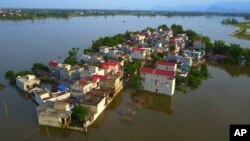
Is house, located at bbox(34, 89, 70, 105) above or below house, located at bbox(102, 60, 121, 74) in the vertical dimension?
below

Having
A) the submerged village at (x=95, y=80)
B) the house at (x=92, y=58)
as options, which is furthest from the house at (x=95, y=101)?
the house at (x=92, y=58)

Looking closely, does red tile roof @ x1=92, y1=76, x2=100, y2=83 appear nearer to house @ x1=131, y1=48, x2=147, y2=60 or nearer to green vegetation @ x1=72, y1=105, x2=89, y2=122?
green vegetation @ x1=72, y1=105, x2=89, y2=122

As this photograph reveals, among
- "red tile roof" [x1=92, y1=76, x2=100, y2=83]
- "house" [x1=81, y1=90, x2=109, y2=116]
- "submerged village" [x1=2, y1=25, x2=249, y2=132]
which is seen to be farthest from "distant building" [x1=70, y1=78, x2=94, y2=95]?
"red tile roof" [x1=92, y1=76, x2=100, y2=83]

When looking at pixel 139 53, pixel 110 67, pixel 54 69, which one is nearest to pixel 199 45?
pixel 139 53

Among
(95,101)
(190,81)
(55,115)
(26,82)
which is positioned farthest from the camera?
(190,81)

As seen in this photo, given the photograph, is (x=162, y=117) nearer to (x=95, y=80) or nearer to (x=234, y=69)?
(x=95, y=80)

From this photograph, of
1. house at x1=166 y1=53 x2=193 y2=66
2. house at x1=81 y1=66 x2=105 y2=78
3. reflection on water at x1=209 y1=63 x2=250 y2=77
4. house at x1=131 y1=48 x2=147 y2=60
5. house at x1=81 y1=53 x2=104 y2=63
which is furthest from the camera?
house at x1=131 y1=48 x2=147 y2=60

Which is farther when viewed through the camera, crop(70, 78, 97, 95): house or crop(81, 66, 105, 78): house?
crop(81, 66, 105, 78): house
